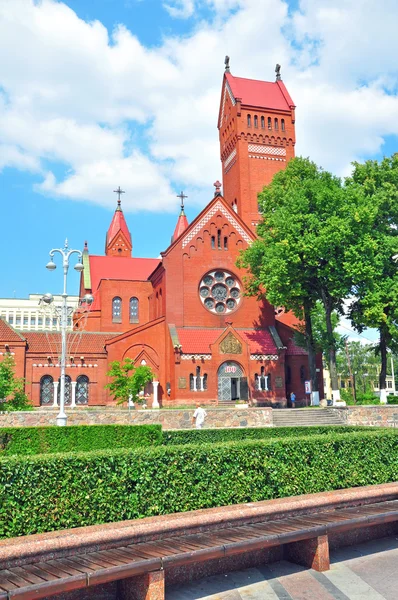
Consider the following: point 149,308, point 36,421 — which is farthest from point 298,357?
point 36,421

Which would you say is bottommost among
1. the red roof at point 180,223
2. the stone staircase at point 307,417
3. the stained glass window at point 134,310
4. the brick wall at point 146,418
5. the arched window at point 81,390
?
the stone staircase at point 307,417

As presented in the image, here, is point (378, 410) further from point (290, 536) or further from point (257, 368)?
point (290, 536)

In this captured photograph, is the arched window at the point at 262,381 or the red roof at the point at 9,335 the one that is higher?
the red roof at the point at 9,335

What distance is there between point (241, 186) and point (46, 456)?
41015 millimetres

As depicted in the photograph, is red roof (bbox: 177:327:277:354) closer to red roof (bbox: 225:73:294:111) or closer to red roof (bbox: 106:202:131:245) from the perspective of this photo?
red roof (bbox: 225:73:294:111)

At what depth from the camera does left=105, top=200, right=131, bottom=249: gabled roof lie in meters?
63.2

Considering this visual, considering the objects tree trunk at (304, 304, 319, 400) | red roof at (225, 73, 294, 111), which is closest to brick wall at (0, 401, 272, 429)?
tree trunk at (304, 304, 319, 400)

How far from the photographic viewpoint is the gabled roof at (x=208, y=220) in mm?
38531

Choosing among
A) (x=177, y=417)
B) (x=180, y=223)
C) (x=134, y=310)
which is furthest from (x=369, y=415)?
(x=180, y=223)

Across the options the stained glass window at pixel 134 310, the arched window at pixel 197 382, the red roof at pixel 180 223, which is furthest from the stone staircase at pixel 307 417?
the red roof at pixel 180 223

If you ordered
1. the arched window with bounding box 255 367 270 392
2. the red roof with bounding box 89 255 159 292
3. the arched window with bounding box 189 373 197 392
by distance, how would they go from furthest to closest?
1. the red roof with bounding box 89 255 159 292
2. the arched window with bounding box 255 367 270 392
3. the arched window with bounding box 189 373 197 392

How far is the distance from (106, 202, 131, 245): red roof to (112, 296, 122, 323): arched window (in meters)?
17.5

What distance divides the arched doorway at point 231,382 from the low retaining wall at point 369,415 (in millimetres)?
8572

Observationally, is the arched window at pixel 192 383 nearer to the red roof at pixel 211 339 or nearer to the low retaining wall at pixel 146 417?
the red roof at pixel 211 339
